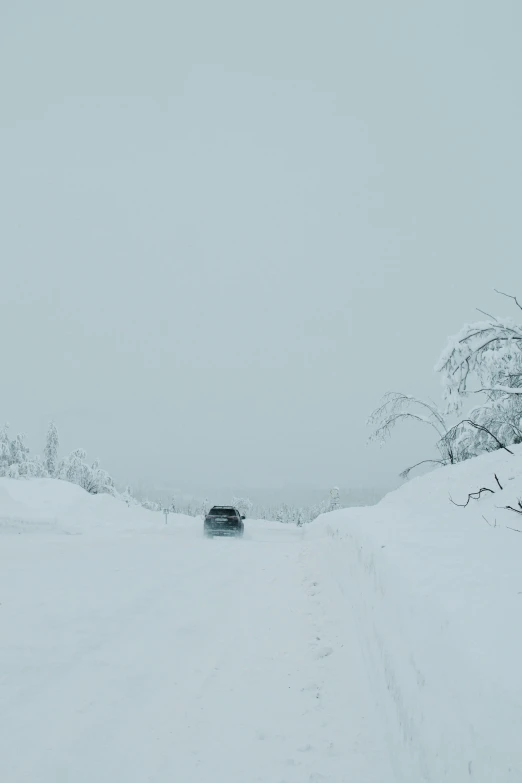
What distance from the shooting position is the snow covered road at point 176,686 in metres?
3.33

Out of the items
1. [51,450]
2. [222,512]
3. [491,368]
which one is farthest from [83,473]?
[491,368]

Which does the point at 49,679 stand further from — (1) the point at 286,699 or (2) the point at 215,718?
(1) the point at 286,699

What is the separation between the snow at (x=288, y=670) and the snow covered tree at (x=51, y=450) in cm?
5706

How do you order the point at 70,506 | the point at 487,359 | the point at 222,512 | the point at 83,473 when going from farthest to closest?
the point at 83,473 < the point at 70,506 < the point at 222,512 < the point at 487,359

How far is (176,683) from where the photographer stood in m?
4.57

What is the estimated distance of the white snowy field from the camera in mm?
3340

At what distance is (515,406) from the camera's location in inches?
597

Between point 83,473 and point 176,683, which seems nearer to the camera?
point 176,683

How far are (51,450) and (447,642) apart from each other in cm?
6478

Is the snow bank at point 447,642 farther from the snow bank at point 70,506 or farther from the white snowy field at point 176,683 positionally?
the snow bank at point 70,506

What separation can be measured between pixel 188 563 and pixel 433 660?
8358 millimetres

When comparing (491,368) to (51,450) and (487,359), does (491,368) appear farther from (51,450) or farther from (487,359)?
(51,450)

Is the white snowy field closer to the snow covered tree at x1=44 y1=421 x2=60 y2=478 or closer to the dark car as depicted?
the dark car

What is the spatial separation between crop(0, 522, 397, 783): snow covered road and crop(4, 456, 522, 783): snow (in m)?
0.02
